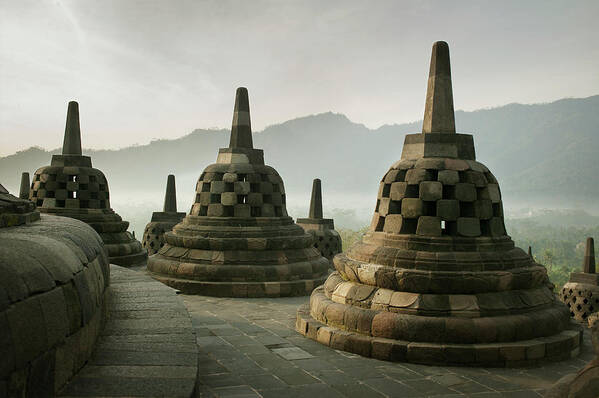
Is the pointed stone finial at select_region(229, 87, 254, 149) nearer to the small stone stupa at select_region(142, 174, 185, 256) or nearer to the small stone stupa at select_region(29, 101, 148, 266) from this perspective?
the small stone stupa at select_region(29, 101, 148, 266)

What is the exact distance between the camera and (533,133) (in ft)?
385

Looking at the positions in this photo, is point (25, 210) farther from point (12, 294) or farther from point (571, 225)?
point (571, 225)

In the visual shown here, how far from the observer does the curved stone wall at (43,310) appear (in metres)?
2.53

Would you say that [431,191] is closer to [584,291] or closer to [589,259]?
[584,291]

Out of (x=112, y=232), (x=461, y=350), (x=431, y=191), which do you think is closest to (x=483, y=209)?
(x=431, y=191)

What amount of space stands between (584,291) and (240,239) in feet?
26.5

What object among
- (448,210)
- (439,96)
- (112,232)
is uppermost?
(439,96)

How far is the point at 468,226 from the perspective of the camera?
260 inches

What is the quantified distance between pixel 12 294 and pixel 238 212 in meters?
8.20

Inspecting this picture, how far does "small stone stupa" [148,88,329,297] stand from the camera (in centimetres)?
1002

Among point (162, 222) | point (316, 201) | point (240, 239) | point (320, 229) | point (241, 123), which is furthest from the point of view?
point (162, 222)

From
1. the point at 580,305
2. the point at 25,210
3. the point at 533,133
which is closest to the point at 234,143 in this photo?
the point at 25,210

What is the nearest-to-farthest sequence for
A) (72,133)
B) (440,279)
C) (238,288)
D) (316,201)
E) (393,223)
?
(440,279)
(393,223)
(238,288)
(72,133)
(316,201)

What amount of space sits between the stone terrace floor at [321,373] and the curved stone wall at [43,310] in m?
1.42
